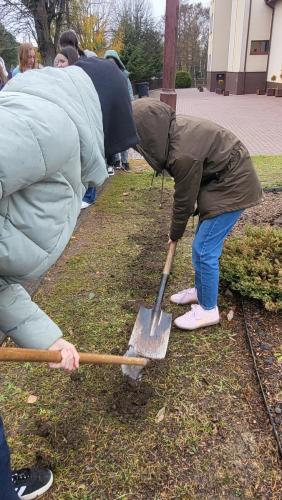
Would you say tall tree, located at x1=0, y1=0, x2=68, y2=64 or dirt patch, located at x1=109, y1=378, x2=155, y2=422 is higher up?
tall tree, located at x1=0, y1=0, x2=68, y2=64

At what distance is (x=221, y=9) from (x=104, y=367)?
31.6 metres

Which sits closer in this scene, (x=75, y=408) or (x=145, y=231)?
(x=75, y=408)

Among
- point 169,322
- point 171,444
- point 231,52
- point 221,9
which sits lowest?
point 171,444

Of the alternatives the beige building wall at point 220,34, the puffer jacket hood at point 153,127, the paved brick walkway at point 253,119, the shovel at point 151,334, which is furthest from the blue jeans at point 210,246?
the beige building wall at point 220,34

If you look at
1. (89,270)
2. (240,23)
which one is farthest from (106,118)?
(240,23)

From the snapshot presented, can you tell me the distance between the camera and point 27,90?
1.12m

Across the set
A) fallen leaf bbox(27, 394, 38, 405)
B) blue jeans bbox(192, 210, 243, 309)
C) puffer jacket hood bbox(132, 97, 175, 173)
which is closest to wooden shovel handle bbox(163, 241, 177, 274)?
blue jeans bbox(192, 210, 243, 309)

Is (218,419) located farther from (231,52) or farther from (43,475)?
(231,52)

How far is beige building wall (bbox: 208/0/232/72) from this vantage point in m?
28.8

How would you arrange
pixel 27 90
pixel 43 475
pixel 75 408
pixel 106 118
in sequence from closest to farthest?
pixel 27 90, pixel 106 118, pixel 43 475, pixel 75 408

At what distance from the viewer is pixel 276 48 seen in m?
23.9

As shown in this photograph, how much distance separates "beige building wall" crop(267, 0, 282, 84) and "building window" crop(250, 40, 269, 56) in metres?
0.77

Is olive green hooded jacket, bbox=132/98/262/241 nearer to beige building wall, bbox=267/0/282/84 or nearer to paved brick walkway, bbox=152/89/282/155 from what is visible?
paved brick walkway, bbox=152/89/282/155

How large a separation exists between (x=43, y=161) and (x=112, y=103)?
436 mm
